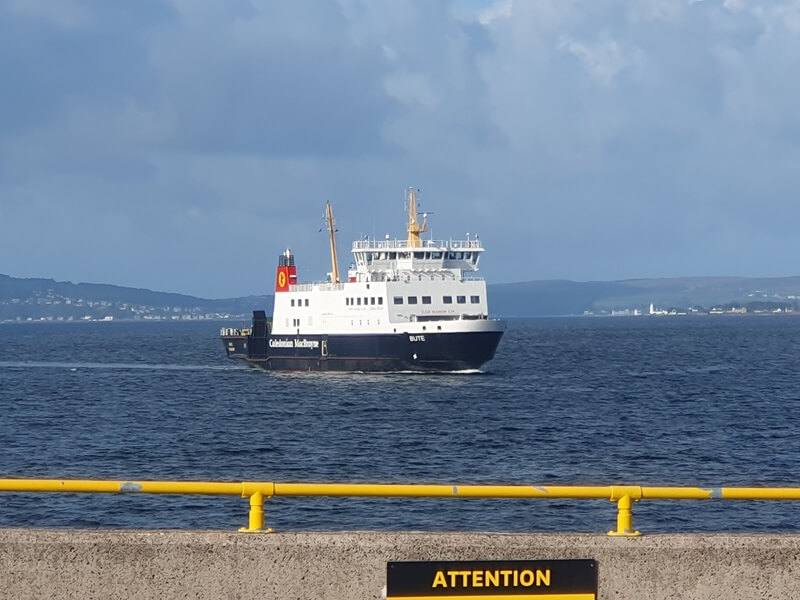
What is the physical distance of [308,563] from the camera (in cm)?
→ 677

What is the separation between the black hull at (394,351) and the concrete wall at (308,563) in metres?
52.1

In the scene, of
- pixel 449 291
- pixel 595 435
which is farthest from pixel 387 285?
pixel 595 435

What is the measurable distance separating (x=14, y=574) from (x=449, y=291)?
54331 mm

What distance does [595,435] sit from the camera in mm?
38781

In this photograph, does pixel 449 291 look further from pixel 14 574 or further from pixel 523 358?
pixel 14 574

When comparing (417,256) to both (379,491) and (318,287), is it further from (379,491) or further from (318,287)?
(379,491)

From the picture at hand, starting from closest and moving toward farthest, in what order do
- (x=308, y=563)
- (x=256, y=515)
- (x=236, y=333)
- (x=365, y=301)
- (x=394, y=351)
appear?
(x=308, y=563) → (x=256, y=515) → (x=394, y=351) → (x=365, y=301) → (x=236, y=333)

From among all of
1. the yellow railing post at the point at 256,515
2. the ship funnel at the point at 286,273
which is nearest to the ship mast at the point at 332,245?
the ship funnel at the point at 286,273

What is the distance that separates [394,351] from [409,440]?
22.0m

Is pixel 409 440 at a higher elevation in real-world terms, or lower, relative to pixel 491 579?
lower

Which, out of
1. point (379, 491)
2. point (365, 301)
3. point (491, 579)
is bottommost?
point (491, 579)

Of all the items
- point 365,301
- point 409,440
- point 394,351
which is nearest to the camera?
point 409,440

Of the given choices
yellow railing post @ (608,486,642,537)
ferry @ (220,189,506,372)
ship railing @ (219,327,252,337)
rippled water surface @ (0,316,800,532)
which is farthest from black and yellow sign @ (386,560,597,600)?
ship railing @ (219,327,252,337)

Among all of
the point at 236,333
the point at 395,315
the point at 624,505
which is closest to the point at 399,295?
the point at 395,315
